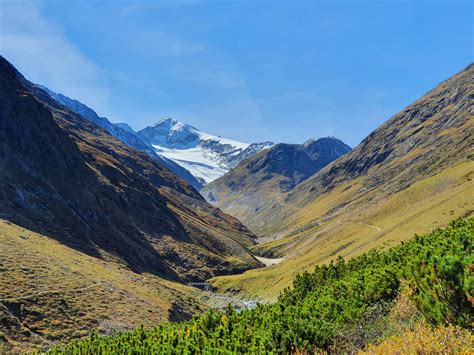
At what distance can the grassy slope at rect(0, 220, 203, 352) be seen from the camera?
45.9 meters

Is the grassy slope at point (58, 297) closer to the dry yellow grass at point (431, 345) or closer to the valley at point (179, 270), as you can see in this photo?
the valley at point (179, 270)

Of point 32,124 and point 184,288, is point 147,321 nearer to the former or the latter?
point 184,288

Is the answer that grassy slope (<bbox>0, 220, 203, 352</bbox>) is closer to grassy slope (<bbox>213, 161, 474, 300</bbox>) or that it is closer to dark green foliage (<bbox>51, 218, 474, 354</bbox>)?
dark green foliage (<bbox>51, 218, 474, 354</bbox>)

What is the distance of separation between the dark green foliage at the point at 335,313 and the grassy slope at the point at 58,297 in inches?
876

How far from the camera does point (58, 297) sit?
5450 cm

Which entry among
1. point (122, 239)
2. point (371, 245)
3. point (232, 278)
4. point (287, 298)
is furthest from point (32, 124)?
point (287, 298)

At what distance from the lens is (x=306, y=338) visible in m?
16.2

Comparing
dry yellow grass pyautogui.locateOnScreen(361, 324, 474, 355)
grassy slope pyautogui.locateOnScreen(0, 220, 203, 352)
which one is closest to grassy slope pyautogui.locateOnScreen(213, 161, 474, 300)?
grassy slope pyautogui.locateOnScreen(0, 220, 203, 352)

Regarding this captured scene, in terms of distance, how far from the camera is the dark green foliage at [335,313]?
587 inches

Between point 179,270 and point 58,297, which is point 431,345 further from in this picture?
point 179,270

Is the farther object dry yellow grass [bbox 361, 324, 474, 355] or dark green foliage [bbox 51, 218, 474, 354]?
dark green foliage [bbox 51, 218, 474, 354]

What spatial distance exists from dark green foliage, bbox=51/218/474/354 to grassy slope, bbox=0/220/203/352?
22.3m

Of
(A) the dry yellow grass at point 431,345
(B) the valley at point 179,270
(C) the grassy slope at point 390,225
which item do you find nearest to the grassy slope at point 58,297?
(B) the valley at point 179,270

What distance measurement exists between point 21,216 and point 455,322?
3706 inches
